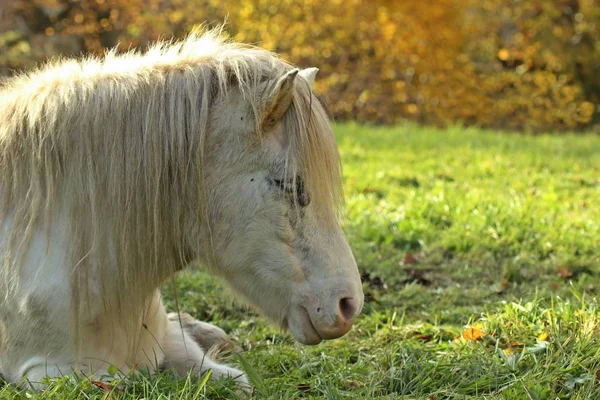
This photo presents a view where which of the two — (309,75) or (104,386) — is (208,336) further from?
(309,75)

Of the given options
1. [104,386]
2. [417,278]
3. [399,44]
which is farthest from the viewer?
[399,44]

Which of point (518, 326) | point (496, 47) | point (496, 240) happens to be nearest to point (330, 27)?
point (496, 47)

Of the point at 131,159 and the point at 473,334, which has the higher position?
the point at 131,159

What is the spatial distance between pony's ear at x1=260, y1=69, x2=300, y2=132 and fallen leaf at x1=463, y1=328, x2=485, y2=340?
1330 mm

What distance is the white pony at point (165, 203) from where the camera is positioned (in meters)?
2.95

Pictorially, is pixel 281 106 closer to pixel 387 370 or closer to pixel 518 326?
pixel 387 370

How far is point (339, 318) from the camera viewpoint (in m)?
2.88

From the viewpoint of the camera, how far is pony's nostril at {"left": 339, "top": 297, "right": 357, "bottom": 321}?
2.91 m

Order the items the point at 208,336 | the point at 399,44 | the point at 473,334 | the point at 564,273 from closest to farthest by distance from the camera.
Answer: the point at 473,334
the point at 208,336
the point at 564,273
the point at 399,44

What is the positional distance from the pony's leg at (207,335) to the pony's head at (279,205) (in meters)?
1.01

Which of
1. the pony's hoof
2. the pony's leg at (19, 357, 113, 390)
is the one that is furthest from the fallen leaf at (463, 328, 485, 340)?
the pony's leg at (19, 357, 113, 390)

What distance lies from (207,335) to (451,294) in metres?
1.37

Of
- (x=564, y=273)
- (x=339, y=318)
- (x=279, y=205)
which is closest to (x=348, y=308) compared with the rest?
(x=339, y=318)

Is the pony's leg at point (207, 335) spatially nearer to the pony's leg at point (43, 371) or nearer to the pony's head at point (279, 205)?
the pony's leg at point (43, 371)
